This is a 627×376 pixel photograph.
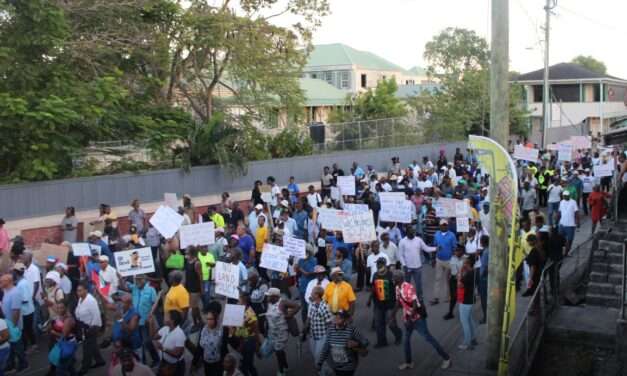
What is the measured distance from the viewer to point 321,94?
5447cm

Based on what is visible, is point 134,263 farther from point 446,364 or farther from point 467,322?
point 467,322

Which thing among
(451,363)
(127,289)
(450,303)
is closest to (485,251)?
(450,303)

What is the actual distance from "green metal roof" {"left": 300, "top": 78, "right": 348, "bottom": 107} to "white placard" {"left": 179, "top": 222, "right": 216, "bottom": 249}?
38.6m

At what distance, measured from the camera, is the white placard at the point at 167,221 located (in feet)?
44.0

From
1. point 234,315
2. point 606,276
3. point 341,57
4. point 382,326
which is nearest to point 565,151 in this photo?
point 606,276

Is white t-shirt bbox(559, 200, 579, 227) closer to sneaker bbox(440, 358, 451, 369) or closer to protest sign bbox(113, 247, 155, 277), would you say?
sneaker bbox(440, 358, 451, 369)

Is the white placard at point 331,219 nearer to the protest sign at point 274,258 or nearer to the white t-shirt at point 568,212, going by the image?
the protest sign at point 274,258

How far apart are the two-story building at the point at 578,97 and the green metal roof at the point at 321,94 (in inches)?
574

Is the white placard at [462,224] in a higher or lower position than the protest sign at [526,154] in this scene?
lower

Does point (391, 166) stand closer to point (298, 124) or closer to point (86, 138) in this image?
point (298, 124)

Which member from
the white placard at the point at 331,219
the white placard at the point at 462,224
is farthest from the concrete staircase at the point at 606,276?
the white placard at the point at 331,219

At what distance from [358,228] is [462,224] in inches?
97.5

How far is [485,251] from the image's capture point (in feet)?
40.8

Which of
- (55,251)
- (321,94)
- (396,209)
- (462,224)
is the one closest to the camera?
(55,251)
